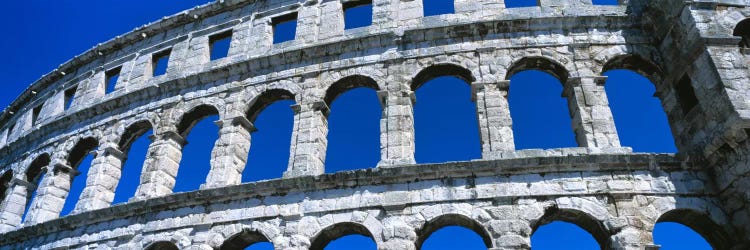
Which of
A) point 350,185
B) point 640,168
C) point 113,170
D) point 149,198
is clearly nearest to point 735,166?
point 640,168

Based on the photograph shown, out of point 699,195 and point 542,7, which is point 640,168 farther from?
point 542,7

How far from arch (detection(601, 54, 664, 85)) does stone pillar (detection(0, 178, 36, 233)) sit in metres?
13.4

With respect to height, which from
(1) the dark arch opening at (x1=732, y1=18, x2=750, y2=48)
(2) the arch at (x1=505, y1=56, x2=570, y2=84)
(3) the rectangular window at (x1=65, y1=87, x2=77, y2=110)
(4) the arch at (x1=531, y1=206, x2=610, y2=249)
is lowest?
(4) the arch at (x1=531, y1=206, x2=610, y2=249)

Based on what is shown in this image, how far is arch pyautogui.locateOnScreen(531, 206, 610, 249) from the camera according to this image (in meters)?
7.40

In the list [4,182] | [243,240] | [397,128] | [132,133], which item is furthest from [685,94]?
[4,182]

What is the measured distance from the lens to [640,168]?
7.75 m

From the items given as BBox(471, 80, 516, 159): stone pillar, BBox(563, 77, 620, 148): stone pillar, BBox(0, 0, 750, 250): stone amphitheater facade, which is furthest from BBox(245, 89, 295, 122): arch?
BBox(563, 77, 620, 148): stone pillar

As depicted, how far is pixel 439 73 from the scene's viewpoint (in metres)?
9.85

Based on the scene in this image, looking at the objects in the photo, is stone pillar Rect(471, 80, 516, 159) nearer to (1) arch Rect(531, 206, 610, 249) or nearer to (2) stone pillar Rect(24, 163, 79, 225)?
(1) arch Rect(531, 206, 610, 249)

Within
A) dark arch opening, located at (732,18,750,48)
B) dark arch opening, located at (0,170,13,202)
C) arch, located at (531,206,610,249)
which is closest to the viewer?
arch, located at (531,206,610,249)

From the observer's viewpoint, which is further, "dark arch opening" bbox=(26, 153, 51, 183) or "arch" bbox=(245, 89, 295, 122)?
"dark arch opening" bbox=(26, 153, 51, 183)

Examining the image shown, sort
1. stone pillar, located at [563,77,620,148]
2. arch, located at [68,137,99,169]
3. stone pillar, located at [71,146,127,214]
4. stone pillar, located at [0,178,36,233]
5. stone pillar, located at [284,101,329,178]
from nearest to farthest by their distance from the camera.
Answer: stone pillar, located at [563,77,620,148], stone pillar, located at [284,101,329,178], stone pillar, located at [71,146,127,214], stone pillar, located at [0,178,36,233], arch, located at [68,137,99,169]

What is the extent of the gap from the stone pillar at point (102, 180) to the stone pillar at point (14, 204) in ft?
9.40

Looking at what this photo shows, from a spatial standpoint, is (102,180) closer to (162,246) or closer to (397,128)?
(162,246)
